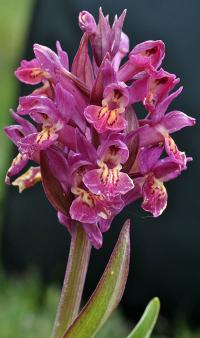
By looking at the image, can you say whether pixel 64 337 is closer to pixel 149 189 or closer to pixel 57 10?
pixel 149 189

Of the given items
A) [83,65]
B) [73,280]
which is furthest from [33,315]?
[83,65]

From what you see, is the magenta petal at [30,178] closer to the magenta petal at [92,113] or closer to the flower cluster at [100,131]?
the flower cluster at [100,131]

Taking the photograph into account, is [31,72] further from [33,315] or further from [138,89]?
[33,315]

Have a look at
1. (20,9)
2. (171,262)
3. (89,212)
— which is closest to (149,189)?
(89,212)

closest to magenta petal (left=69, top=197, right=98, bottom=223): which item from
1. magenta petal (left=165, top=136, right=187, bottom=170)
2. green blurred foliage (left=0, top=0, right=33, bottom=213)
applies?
magenta petal (left=165, top=136, right=187, bottom=170)

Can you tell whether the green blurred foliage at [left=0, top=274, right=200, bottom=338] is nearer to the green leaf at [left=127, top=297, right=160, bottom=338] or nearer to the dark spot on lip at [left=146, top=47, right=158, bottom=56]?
the green leaf at [left=127, top=297, right=160, bottom=338]

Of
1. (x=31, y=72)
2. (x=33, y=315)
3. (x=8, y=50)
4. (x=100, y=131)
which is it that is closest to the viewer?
(x=100, y=131)

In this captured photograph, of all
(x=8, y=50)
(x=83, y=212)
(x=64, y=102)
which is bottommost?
(x=8, y=50)

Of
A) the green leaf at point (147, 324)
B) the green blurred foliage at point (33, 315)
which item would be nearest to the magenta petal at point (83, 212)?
the green leaf at point (147, 324)
